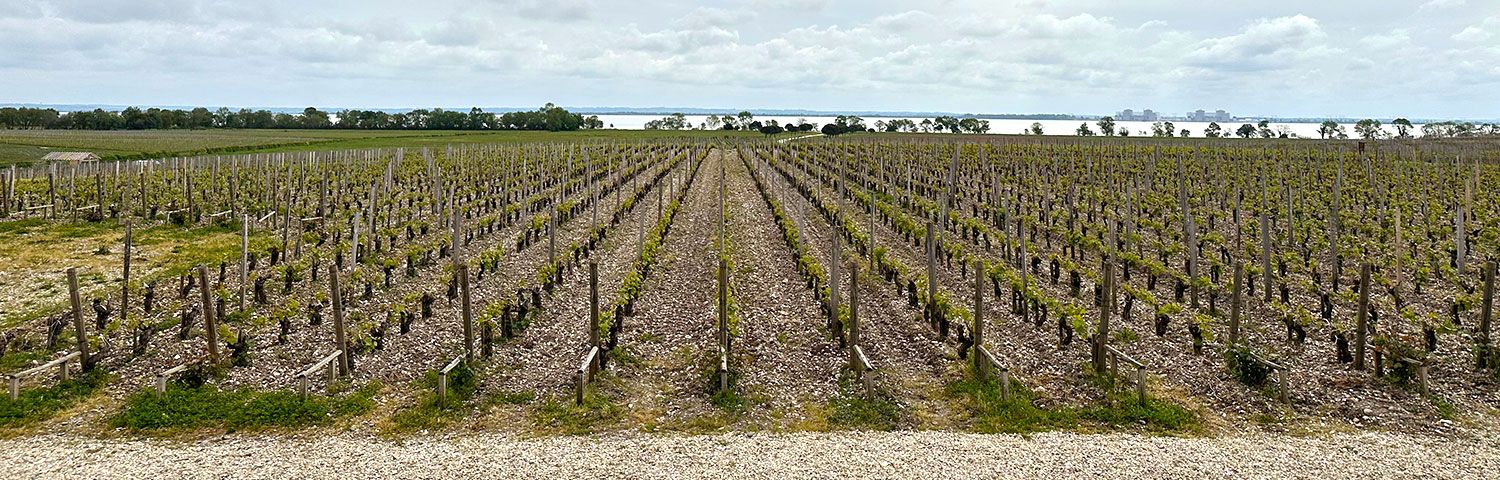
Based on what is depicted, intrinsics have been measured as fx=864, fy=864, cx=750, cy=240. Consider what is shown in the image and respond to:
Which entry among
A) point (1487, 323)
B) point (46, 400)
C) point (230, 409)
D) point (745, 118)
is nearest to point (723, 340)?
point (230, 409)

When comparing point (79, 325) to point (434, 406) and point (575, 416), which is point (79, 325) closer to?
point (434, 406)

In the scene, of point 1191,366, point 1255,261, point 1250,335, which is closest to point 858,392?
point 1191,366

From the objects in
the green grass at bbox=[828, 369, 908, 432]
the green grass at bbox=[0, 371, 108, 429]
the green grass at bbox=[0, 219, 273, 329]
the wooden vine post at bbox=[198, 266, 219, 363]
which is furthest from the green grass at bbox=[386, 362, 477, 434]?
the green grass at bbox=[0, 219, 273, 329]

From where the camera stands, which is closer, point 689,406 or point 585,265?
point 689,406

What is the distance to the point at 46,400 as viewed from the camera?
10.5 m

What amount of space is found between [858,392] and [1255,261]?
13.5m

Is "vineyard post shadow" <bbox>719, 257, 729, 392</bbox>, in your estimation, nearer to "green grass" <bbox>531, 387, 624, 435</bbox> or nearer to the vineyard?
the vineyard

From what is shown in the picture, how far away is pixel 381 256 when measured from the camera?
20656 mm

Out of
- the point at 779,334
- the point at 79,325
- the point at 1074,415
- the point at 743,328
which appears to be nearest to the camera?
the point at 1074,415

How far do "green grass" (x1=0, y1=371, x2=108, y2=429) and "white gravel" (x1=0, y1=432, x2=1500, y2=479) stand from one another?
2.30ft

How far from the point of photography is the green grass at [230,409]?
9.94m

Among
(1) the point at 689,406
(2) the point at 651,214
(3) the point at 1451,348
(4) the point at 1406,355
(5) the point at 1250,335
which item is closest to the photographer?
(1) the point at 689,406

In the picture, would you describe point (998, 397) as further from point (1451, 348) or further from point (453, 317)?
point (453, 317)

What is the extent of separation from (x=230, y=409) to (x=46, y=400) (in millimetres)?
2356
